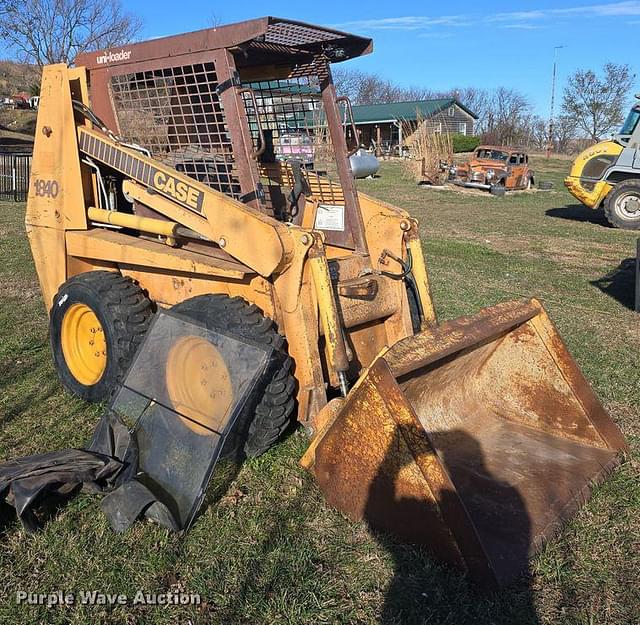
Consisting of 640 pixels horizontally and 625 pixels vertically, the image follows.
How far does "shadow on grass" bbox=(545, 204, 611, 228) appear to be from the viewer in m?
16.1

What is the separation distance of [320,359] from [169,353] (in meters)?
0.81

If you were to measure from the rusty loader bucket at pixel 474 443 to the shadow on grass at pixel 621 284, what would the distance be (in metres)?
4.04

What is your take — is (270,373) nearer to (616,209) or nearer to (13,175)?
(616,209)

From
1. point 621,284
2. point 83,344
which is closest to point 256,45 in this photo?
point 83,344

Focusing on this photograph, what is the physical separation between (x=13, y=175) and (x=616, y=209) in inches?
559

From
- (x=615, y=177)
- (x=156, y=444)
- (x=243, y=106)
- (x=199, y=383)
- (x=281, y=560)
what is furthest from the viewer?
(x=615, y=177)

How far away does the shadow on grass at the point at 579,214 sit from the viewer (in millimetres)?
16114

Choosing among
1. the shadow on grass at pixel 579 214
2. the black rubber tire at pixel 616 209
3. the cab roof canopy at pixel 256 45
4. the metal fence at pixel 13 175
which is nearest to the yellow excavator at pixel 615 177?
the black rubber tire at pixel 616 209

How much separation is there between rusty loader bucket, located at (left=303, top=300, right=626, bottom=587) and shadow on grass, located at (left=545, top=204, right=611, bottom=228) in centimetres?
1281

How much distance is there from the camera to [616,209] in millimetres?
14680

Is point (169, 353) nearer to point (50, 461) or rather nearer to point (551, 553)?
point (50, 461)

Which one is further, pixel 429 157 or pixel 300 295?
pixel 429 157

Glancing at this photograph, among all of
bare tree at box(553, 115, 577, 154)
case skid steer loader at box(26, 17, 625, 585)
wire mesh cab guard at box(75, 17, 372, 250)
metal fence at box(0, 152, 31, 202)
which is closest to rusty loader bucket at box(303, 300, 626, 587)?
case skid steer loader at box(26, 17, 625, 585)

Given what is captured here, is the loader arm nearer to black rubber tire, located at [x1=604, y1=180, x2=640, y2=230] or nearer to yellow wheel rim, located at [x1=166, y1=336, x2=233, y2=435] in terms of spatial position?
yellow wheel rim, located at [x1=166, y1=336, x2=233, y2=435]
